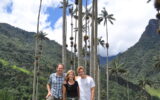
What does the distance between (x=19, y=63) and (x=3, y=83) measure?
44.0 metres

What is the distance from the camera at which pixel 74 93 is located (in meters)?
9.57

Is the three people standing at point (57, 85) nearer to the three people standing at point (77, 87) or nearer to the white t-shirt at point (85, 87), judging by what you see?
the three people standing at point (77, 87)

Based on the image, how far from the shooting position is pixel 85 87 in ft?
31.6

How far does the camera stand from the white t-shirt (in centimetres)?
956

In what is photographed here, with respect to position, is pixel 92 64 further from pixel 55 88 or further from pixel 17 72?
pixel 17 72

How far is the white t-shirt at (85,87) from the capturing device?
9.56 meters

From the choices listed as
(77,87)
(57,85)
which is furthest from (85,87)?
(57,85)

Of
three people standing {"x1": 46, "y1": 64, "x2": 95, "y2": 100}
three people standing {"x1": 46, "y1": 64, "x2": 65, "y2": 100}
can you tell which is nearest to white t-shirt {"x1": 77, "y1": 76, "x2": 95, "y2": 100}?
three people standing {"x1": 46, "y1": 64, "x2": 95, "y2": 100}

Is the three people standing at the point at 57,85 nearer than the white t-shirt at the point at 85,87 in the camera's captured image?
No

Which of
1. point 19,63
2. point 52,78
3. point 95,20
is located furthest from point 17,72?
point 52,78

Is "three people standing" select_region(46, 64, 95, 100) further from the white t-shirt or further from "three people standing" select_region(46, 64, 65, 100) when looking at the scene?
"three people standing" select_region(46, 64, 65, 100)

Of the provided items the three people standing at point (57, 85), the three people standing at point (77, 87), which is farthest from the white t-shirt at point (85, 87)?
the three people standing at point (57, 85)

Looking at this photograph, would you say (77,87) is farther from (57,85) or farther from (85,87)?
(57,85)

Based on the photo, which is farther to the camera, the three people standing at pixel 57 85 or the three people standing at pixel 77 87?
the three people standing at pixel 57 85
